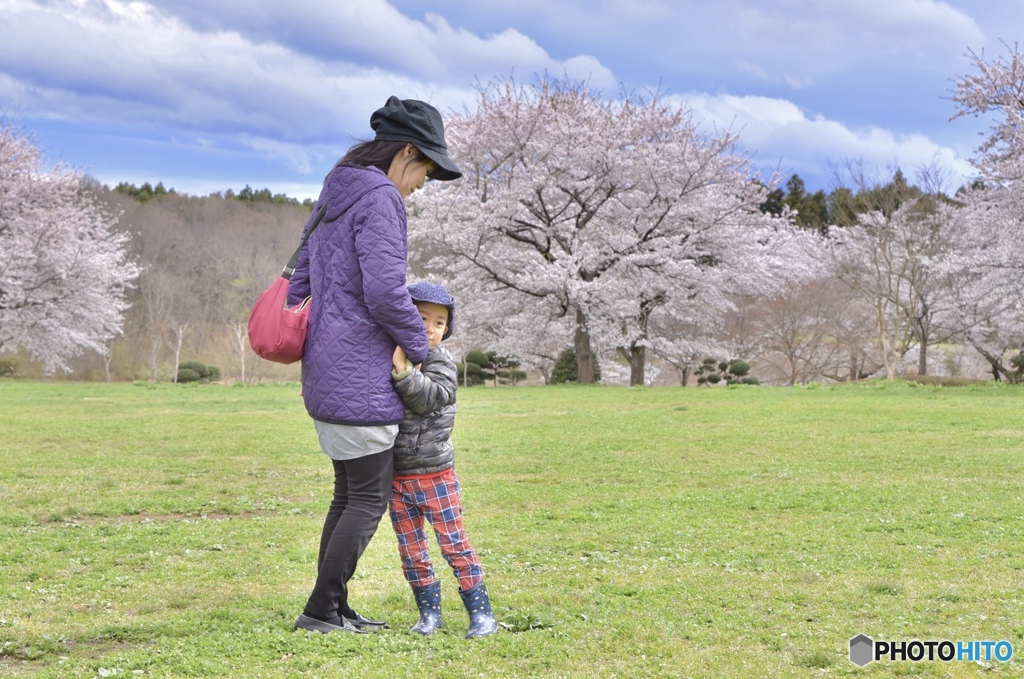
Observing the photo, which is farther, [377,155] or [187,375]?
[187,375]

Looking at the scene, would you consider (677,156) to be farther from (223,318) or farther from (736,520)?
(223,318)

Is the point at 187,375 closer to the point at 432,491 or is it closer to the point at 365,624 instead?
the point at 365,624

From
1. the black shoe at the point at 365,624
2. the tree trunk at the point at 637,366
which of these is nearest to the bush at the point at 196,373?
the tree trunk at the point at 637,366

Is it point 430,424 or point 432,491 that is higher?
point 430,424

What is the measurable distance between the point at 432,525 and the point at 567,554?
6.45ft

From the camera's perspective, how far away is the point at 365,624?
13.8 ft

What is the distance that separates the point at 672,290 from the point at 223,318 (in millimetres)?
36319

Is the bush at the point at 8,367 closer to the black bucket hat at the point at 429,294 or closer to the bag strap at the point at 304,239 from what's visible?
the bag strap at the point at 304,239

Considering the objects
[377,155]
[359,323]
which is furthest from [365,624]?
[377,155]

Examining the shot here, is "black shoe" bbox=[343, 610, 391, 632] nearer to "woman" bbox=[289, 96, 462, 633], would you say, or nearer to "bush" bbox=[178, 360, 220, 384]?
"woman" bbox=[289, 96, 462, 633]

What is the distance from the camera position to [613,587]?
4.93 metres

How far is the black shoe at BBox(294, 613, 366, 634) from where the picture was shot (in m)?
4.01

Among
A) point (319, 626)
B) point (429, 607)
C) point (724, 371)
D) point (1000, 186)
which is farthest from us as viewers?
point (724, 371)

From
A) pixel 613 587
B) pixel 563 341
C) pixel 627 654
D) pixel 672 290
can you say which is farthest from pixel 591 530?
pixel 563 341
